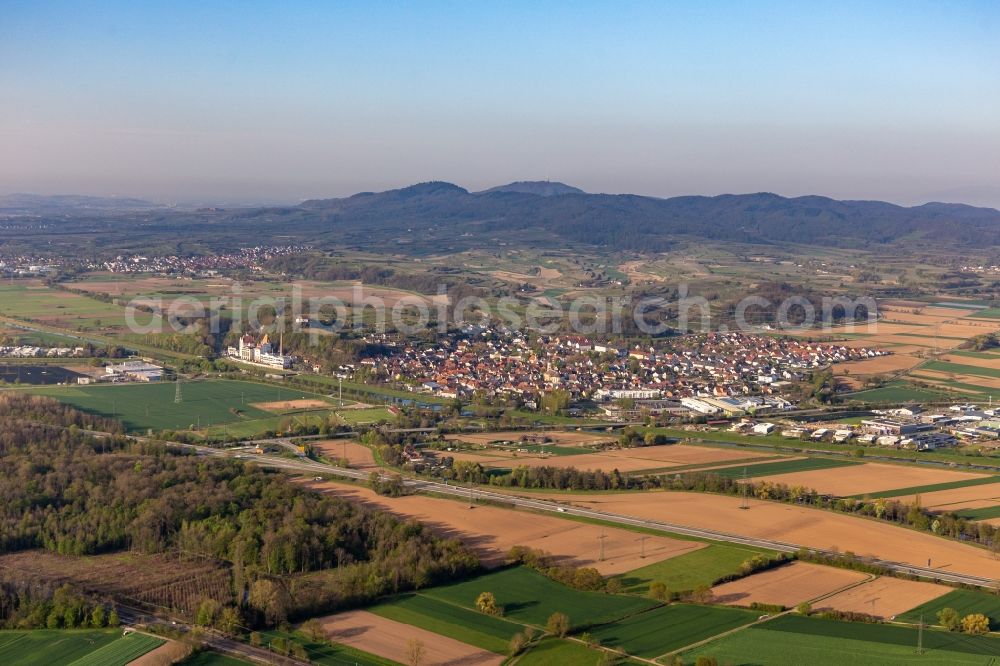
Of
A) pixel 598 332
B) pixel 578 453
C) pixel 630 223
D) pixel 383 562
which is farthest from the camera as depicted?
pixel 630 223

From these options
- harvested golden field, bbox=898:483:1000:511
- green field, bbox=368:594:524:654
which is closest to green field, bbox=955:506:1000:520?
harvested golden field, bbox=898:483:1000:511

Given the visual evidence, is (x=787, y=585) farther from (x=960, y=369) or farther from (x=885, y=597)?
(x=960, y=369)

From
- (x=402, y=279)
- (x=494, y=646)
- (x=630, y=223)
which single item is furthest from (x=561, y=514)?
(x=630, y=223)

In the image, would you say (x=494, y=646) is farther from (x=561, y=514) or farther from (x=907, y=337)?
(x=907, y=337)

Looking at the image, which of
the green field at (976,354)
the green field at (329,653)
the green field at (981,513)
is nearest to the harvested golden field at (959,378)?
the green field at (976,354)

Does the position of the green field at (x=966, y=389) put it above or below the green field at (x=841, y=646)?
above

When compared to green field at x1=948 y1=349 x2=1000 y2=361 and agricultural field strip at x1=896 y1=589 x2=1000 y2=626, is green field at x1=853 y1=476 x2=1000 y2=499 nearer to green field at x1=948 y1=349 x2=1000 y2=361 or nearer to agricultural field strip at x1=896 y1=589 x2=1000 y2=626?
agricultural field strip at x1=896 y1=589 x2=1000 y2=626

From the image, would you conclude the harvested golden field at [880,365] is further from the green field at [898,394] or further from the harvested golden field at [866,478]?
the harvested golden field at [866,478]
